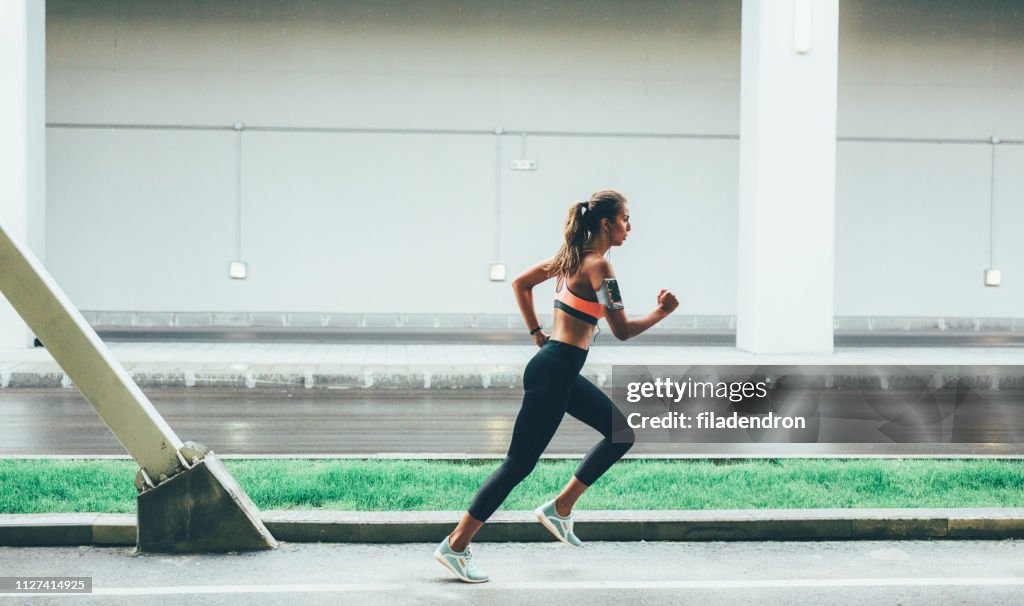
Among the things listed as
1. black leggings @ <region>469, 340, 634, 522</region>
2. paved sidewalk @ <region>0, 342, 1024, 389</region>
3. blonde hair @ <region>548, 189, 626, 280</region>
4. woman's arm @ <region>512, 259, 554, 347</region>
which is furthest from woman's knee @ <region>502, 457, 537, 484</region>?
paved sidewalk @ <region>0, 342, 1024, 389</region>

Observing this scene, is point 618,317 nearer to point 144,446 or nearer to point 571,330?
point 571,330

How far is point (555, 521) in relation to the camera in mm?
5785

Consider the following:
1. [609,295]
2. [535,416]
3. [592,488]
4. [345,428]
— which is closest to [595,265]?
[609,295]

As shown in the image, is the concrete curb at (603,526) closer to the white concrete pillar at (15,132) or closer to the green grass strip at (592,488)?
the green grass strip at (592,488)

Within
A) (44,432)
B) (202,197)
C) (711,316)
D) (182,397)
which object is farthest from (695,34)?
(44,432)

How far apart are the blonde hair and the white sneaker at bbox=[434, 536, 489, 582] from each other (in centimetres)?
138

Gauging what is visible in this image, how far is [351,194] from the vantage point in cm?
2281

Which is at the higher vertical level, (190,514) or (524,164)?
(524,164)

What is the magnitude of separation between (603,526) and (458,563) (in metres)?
1.19

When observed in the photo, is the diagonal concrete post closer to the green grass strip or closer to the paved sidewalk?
the green grass strip

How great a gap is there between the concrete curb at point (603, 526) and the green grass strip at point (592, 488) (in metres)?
0.35

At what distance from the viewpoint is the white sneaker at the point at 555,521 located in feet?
19.0

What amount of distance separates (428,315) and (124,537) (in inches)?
672

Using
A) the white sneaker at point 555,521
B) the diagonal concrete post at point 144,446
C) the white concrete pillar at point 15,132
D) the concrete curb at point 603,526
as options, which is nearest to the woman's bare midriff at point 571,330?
the white sneaker at point 555,521
